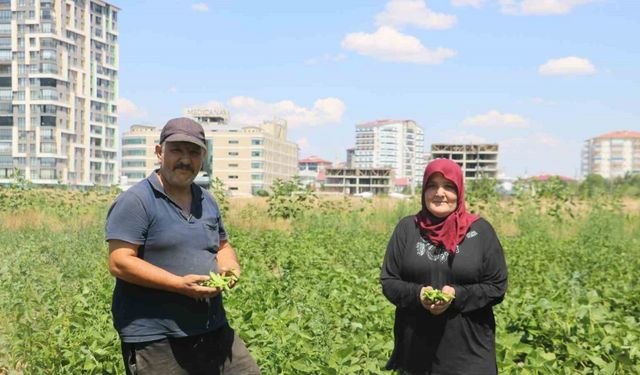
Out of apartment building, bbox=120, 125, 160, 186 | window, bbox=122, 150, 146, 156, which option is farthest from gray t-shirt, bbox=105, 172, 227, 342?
window, bbox=122, 150, 146, 156

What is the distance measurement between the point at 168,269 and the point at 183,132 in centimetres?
59

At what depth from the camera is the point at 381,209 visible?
55.3ft

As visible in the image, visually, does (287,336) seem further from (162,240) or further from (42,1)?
(42,1)

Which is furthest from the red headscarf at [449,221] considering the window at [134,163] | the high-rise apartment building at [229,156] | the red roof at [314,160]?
the red roof at [314,160]

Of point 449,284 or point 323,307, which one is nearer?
point 449,284

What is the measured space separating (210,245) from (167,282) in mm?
339

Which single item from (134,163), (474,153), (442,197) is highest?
(474,153)

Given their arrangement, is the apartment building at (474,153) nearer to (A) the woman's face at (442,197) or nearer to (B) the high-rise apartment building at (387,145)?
(B) the high-rise apartment building at (387,145)

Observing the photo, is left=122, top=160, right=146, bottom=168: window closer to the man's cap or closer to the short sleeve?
the man's cap

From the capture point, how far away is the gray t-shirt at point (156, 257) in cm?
270

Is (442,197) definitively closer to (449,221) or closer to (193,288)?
(449,221)

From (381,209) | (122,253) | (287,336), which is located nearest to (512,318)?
(287,336)

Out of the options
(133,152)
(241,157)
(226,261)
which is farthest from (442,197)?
(133,152)

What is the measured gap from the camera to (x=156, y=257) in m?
2.75
